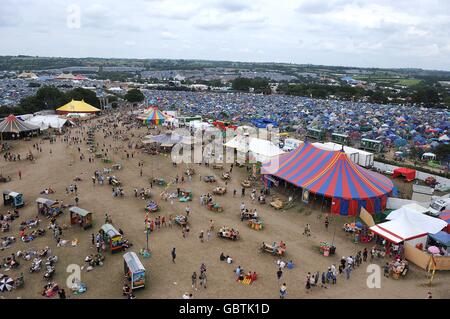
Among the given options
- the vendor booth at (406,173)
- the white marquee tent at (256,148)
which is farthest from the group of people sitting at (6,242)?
the vendor booth at (406,173)

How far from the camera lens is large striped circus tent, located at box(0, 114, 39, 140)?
1325 inches

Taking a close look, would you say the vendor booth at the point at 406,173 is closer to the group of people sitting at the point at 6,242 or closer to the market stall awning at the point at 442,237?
the market stall awning at the point at 442,237

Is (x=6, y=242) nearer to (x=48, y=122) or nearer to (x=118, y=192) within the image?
(x=118, y=192)

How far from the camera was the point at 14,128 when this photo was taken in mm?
34031

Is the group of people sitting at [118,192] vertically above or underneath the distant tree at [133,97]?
underneath

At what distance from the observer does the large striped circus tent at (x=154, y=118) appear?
43.6 m

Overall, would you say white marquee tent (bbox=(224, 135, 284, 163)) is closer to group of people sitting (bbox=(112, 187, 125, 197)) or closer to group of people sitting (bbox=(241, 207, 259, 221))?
group of people sitting (bbox=(241, 207, 259, 221))

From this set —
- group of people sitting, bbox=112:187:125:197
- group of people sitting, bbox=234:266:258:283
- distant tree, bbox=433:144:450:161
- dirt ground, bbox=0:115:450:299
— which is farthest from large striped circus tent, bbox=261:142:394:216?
distant tree, bbox=433:144:450:161

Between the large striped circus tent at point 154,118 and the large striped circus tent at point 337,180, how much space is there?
25783mm

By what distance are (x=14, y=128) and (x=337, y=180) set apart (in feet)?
102

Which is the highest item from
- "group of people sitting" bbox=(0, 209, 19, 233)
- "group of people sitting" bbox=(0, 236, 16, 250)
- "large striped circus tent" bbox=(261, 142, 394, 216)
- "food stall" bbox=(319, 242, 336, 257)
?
"large striped circus tent" bbox=(261, 142, 394, 216)

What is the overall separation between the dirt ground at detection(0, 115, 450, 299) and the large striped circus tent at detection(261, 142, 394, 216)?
1039 mm
